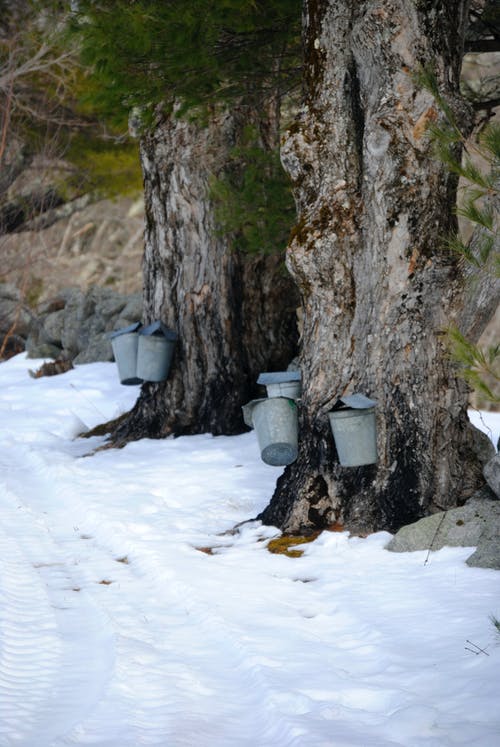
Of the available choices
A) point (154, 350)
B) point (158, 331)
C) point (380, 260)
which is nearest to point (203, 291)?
point (158, 331)

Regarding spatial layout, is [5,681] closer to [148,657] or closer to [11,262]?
[148,657]

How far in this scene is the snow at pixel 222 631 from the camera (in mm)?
2766

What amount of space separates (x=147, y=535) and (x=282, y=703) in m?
2.29

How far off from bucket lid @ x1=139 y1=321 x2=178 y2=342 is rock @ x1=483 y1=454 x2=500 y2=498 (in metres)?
3.34

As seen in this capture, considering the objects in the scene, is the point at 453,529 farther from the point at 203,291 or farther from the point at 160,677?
the point at 203,291

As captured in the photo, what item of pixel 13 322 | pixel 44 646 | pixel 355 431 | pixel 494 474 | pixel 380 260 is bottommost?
pixel 13 322

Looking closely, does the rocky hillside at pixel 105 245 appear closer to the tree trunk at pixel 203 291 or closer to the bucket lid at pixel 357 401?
the tree trunk at pixel 203 291

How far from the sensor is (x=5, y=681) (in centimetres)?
313

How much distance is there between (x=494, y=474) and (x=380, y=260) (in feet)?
4.28

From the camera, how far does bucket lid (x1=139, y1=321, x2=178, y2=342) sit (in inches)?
281

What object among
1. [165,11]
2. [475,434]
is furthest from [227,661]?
[165,11]

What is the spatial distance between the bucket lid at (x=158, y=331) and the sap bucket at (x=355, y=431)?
107 inches

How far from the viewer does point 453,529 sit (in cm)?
438

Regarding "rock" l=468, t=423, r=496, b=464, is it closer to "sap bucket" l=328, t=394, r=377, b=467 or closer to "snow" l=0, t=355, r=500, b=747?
"sap bucket" l=328, t=394, r=377, b=467
